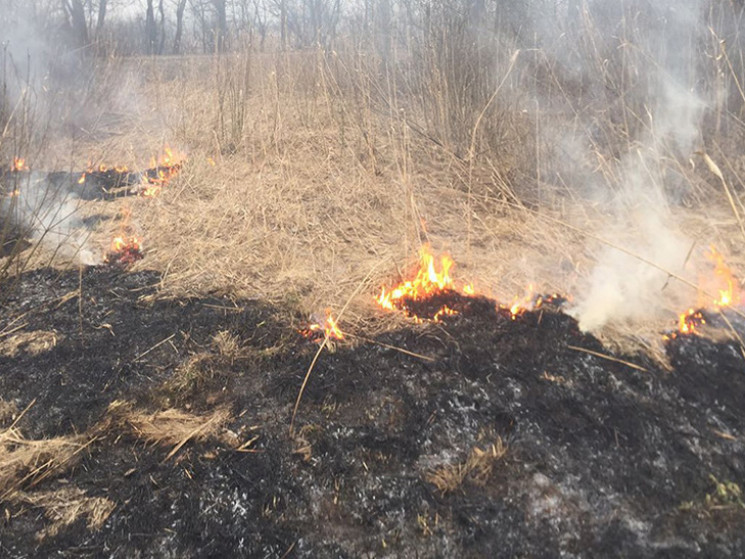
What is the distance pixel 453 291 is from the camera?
303 cm

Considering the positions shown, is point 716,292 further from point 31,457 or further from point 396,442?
point 31,457

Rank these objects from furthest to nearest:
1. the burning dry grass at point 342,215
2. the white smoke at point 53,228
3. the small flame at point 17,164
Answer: the white smoke at point 53,228
the burning dry grass at point 342,215
the small flame at point 17,164

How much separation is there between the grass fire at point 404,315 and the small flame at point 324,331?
0.02 meters

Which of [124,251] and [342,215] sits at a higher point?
[342,215]

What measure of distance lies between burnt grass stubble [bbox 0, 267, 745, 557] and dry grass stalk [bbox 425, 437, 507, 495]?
0.6 inches

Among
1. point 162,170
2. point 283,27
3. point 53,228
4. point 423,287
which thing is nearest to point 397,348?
point 423,287

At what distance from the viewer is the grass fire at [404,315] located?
185 cm

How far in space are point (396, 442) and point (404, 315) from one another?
0.92 m

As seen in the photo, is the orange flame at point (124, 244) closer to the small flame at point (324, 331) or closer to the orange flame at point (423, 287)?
the small flame at point (324, 331)

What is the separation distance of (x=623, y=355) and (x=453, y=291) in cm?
98

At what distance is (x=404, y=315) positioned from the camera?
9.50ft

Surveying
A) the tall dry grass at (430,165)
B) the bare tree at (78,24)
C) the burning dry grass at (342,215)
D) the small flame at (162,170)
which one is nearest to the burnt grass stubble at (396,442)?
the burning dry grass at (342,215)

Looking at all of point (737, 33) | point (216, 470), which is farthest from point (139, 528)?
point (737, 33)

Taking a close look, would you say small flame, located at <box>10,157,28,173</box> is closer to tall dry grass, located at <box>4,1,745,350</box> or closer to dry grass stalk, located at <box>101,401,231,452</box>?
tall dry grass, located at <box>4,1,745,350</box>
